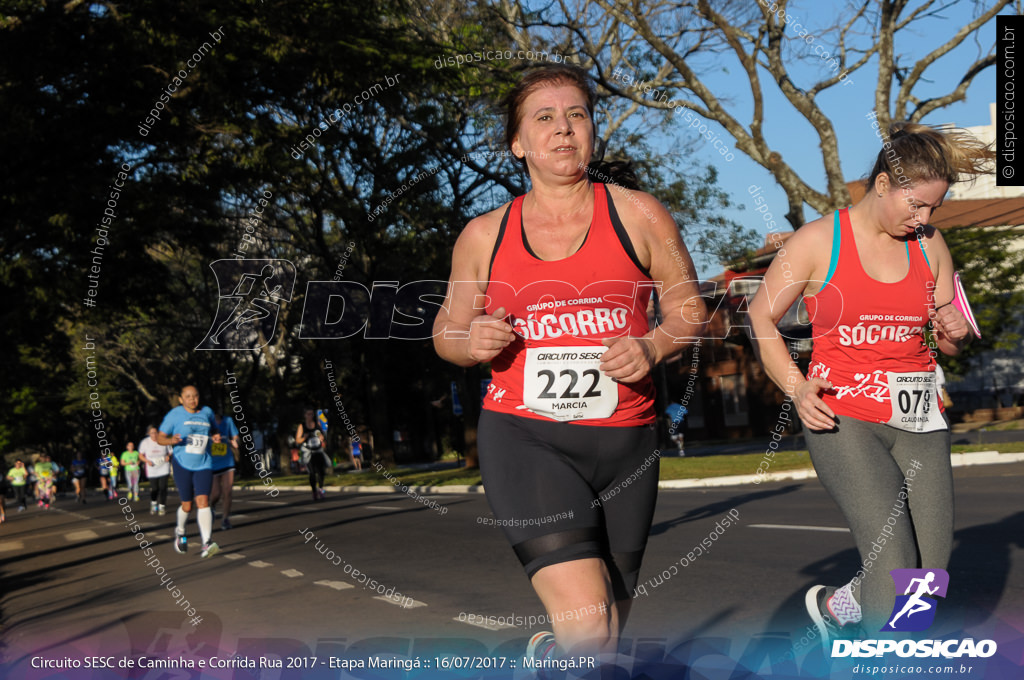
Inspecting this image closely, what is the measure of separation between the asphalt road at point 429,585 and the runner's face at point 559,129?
59.7 inches

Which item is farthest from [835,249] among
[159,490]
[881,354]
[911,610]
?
[159,490]

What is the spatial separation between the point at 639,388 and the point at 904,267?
1150 mm

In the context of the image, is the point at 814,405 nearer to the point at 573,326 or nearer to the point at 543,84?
the point at 573,326

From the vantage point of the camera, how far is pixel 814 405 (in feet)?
11.4

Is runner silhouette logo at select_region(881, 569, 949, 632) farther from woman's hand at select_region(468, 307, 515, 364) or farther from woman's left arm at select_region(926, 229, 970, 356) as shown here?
woman's hand at select_region(468, 307, 515, 364)

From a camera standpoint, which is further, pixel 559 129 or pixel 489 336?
pixel 559 129

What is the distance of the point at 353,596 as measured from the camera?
7.67 metres

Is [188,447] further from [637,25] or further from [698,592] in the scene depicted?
[637,25]

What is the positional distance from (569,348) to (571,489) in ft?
1.39

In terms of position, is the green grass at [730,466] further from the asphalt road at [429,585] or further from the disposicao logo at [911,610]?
the disposicao logo at [911,610]

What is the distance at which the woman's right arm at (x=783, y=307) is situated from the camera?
3.55 m

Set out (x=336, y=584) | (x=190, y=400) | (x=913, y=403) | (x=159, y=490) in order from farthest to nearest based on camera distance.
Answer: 1. (x=159, y=490)
2. (x=190, y=400)
3. (x=336, y=584)
4. (x=913, y=403)

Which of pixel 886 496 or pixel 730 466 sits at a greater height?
pixel 886 496

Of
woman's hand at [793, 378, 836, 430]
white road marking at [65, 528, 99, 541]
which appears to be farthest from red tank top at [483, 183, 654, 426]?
white road marking at [65, 528, 99, 541]
